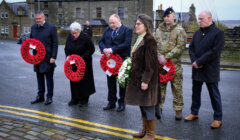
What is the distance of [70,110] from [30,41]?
1.94m

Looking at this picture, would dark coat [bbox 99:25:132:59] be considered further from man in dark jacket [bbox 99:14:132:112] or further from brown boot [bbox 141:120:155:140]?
brown boot [bbox 141:120:155:140]

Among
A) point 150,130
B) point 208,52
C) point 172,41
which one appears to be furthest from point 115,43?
point 150,130

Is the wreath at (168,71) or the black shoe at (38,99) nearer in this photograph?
the wreath at (168,71)

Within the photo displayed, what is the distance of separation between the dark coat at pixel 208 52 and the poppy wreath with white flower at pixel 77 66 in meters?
2.48

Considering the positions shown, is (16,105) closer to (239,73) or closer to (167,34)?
(167,34)

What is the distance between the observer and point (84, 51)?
20.4 ft

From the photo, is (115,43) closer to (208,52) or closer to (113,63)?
(113,63)

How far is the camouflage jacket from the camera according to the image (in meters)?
5.14

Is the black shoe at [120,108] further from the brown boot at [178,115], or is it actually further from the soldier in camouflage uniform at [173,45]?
the brown boot at [178,115]

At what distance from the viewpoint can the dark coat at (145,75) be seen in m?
3.89

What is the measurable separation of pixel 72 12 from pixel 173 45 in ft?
166

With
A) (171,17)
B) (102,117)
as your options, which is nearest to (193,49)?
(171,17)

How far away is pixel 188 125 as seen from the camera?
5.04 metres

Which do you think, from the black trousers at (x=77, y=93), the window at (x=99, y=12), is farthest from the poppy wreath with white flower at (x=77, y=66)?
the window at (x=99, y=12)
